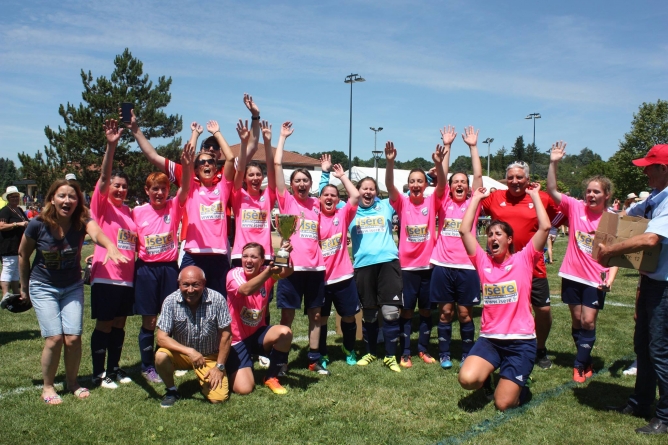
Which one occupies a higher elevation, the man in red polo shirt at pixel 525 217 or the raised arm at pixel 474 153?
the raised arm at pixel 474 153

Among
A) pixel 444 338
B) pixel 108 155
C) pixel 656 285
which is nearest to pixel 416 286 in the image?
pixel 444 338

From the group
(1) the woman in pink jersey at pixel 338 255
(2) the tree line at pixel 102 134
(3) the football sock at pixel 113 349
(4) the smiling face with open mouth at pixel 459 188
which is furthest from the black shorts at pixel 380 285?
(2) the tree line at pixel 102 134

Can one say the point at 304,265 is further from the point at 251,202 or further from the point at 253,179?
the point at 253,179

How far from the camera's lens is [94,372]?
5.19 m

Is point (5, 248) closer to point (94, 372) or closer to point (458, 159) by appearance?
point (94, 372)

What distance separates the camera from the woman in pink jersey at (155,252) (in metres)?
5.23

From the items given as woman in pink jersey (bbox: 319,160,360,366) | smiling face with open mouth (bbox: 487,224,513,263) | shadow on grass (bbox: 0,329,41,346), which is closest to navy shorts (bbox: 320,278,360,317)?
woman in pink jersey (bbox: 319,160,360,366)

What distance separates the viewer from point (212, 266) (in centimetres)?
541

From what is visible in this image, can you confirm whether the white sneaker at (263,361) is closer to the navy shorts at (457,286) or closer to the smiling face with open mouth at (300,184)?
the smiling face with open mouth at (300,184)

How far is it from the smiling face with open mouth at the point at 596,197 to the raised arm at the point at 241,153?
3.54 metres

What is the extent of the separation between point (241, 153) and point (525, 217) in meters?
3.03

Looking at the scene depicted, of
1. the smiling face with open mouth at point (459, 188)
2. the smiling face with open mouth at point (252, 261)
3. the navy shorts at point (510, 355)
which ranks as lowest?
the navy shorts at point (510, 355)

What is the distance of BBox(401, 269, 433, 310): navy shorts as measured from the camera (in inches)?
238

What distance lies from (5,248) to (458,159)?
125 meters
